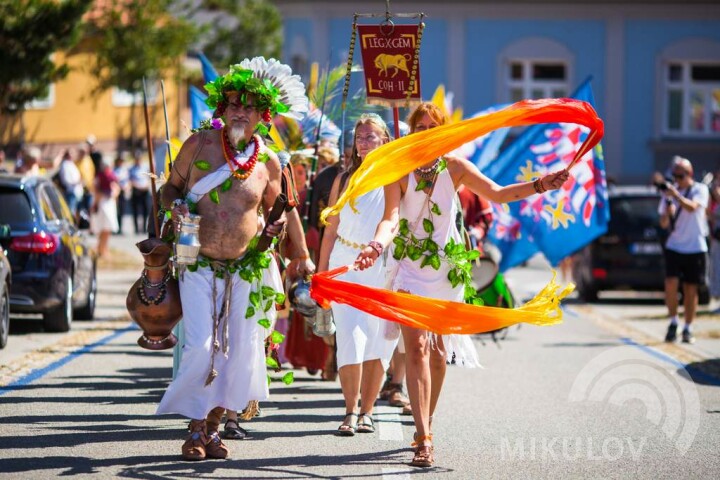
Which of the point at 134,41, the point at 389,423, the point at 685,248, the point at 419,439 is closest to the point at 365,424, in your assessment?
the point at 389,423

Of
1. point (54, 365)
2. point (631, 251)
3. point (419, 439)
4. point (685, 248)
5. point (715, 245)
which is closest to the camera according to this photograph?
point (419, 439)

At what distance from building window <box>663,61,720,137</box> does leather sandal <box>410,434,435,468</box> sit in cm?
3218

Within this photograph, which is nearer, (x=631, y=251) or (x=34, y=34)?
(x=631, y=251)

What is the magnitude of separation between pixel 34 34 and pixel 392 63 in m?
13.8

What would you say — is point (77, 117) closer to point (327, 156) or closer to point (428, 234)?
point (327, 156)

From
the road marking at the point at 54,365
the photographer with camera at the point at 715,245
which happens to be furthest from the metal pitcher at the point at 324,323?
the photographer with camera at the point at 715,245

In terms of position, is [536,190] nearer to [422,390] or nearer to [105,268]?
[422,390]

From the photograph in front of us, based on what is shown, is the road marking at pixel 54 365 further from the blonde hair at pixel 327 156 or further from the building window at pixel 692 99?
the building window at pixel 692 99

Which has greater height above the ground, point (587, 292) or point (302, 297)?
point (302, 297)

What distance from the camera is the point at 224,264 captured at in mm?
8211

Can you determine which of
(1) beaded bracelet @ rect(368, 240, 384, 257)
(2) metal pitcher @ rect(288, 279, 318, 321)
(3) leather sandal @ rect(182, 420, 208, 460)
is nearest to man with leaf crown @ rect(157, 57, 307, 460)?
(3) leather sandal @ rect(182, 420, 208, 460)

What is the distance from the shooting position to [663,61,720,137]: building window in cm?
3869

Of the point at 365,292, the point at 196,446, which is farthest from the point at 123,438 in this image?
the point at 365,292

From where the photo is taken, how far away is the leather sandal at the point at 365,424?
362 inches
